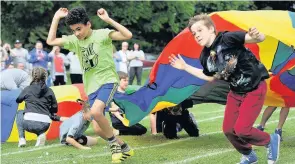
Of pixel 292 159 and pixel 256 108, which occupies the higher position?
pixel 256 108

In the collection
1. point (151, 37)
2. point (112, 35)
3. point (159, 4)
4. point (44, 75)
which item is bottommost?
point (151, 37)

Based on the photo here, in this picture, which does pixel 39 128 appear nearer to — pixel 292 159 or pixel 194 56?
pixel 194 56

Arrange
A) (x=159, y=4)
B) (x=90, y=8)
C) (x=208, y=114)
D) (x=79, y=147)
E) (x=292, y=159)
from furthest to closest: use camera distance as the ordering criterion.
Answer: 1. (x=159, y=4)
2. (x=90, y=8)
3. (x=208, y=114)
4. (x=79, y=147)
5. (x=292, y=159)

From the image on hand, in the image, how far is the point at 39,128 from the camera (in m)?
9.65

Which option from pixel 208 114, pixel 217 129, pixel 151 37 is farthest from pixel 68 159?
pixel 151 37

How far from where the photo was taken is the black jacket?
31.9 ft

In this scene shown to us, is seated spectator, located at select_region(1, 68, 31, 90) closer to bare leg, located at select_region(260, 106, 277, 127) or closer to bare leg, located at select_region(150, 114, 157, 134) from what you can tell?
bare leg, located at select_region(150, 114, 157, 134)

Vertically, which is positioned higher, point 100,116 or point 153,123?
point 100,116

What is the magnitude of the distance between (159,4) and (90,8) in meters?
4.48

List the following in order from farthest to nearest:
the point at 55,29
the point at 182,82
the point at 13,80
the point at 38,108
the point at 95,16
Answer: the point at 95,16
the point at 13,80
the point at 38,108
the point at 182,82
the point at 55,29

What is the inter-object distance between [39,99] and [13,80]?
221cm

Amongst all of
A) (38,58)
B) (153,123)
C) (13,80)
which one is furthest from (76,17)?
(38,58)

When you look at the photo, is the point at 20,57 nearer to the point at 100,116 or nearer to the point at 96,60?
the point at 96,60

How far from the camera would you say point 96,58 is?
7.42m
